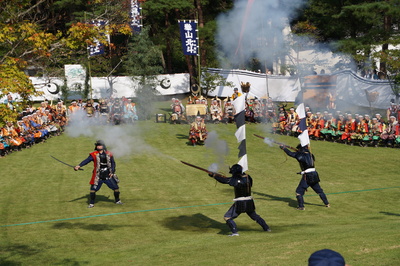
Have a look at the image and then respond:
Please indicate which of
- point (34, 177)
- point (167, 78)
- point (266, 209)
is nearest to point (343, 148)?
point (266, 209)

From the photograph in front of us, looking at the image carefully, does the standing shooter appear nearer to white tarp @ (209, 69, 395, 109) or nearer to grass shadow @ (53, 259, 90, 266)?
grass shadow @ (53, 259, 90, 266)

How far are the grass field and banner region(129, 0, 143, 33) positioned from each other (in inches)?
556

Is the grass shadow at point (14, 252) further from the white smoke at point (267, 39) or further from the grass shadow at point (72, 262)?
the white smoke at point (267, 39)

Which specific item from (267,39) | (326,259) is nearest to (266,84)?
(267,39)

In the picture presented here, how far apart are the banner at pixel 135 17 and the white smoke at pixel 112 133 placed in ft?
30.2

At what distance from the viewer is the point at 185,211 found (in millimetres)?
15000

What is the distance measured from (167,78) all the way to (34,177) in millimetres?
25931

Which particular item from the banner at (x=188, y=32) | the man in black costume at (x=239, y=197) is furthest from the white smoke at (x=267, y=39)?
the man in black costume at (x=239, y=197)

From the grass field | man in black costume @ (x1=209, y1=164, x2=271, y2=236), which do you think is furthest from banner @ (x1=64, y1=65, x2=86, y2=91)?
man in black costume @ (x1=209, y1=164, x2=271, y2=236)

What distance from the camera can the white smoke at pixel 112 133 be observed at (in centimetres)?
2535

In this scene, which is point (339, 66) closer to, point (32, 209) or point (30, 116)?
point (30, 116)

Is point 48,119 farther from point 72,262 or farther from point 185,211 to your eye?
point 72,262

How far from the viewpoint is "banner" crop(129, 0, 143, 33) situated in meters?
38.8

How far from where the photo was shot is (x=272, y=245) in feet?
34.4
